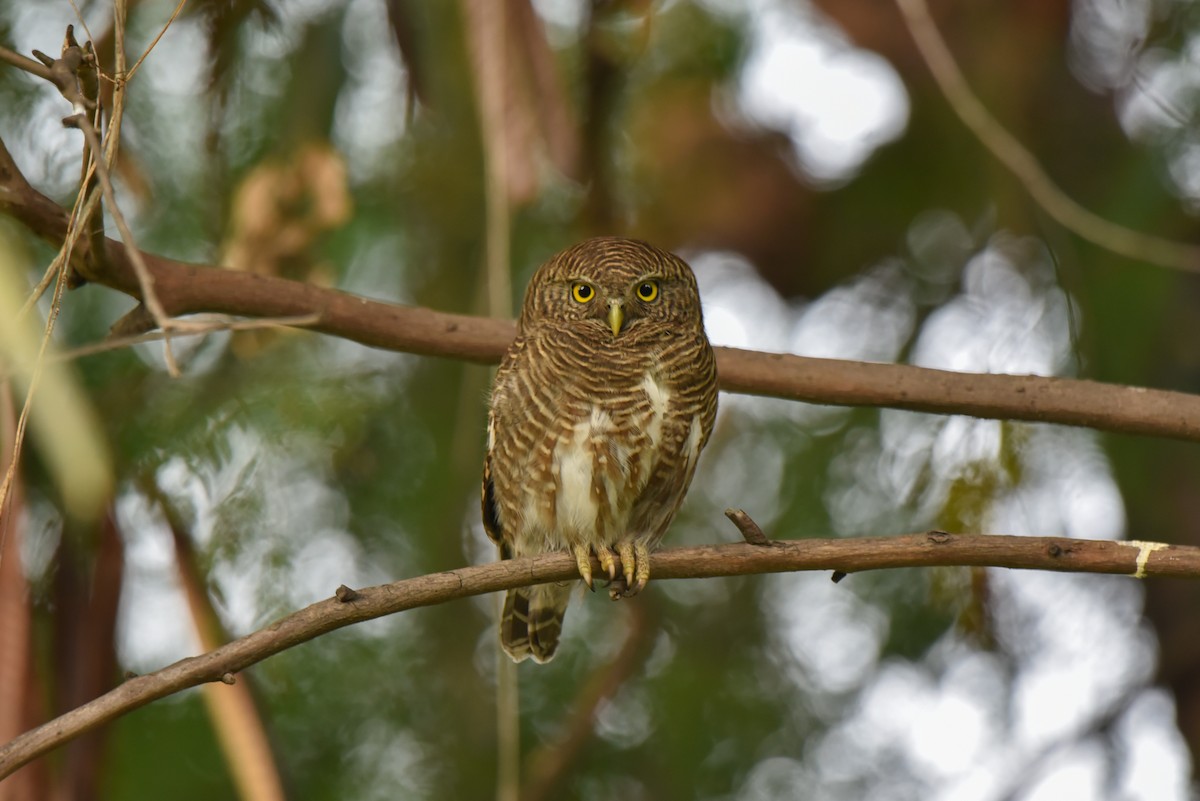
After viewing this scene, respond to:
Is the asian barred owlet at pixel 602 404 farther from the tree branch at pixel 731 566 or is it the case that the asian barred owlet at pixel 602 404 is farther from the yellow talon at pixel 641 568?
the tree branch at pixel 731 566

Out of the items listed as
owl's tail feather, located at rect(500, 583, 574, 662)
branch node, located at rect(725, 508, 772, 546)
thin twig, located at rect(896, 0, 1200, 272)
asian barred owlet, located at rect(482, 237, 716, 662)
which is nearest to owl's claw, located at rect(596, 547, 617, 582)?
asian barred owlet, located at rect(482, 237, 716, 662)

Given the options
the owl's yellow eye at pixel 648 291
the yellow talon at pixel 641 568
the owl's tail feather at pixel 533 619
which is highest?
the owl's yellow eye at pixel 648 291

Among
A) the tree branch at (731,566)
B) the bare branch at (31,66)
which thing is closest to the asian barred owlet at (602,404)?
the tree branch at (731,566)

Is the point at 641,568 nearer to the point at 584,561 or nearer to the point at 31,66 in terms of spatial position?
the point at 584,561

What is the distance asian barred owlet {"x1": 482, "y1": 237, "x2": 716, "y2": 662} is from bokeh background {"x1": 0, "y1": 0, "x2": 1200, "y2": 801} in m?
0.34

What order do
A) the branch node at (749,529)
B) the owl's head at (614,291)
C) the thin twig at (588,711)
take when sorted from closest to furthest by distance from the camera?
1. the branch node at (749,529)
2. the owl's head at (614,291)
3. the thin twig at (588,711)

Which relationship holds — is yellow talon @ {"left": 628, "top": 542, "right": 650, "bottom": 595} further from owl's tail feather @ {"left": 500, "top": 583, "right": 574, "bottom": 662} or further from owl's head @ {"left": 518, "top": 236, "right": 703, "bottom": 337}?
owl's tail feather @ {"left": 500, "top": 583, "right": 574, "bottom": 662}

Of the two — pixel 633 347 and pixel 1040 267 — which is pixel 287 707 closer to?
pixel 633 347

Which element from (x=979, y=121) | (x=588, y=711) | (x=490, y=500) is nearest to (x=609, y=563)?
(x=490, y=500)

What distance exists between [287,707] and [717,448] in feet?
5.97

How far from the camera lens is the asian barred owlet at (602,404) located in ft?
11.5

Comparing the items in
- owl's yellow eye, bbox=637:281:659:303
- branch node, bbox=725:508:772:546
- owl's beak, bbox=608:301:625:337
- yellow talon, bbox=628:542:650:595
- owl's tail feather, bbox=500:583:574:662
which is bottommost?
branch node, bbox=725:508:772:546

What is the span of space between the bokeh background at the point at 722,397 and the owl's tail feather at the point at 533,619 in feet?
0.77

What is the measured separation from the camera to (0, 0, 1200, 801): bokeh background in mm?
4102
